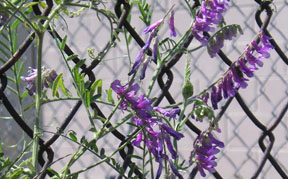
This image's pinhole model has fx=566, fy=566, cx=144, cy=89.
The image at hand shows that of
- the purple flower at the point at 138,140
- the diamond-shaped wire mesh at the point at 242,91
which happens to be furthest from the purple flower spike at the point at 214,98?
the diamond-shaped wire mesh at the point at 242,91

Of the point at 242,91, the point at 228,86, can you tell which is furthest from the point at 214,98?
the point at 242,91

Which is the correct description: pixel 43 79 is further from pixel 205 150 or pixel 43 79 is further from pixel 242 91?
pixel 242 91

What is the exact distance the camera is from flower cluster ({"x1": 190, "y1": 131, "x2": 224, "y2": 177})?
0.72 meters

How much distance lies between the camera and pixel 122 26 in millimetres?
752

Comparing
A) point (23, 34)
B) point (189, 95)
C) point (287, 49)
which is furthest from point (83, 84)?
point (23, 34)

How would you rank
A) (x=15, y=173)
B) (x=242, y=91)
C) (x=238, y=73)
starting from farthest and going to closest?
(x=242, y=91)
(x=238, y=73)
(x=15, y=173)

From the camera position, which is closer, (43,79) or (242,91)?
(43,79)

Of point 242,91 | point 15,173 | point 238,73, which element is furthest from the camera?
point 242,91

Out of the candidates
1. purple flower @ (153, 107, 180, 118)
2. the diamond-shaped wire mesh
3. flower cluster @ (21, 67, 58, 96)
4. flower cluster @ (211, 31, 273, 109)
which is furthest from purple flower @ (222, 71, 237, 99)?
the diamond-shaped wire mesh

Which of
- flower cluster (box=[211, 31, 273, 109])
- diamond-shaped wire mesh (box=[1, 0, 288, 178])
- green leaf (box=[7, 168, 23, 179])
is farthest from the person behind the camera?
diamond-shaped wire mesh (box=[1, 0, 288, 178])

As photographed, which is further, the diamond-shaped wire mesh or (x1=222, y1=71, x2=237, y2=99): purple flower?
the diamond-shaped wire mesh

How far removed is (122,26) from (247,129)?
5.78 feet

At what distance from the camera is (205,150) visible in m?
0.72

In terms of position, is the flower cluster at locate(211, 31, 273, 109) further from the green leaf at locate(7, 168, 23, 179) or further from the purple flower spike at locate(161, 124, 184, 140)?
the green leaf at locate(7, 168, 23, 179)
